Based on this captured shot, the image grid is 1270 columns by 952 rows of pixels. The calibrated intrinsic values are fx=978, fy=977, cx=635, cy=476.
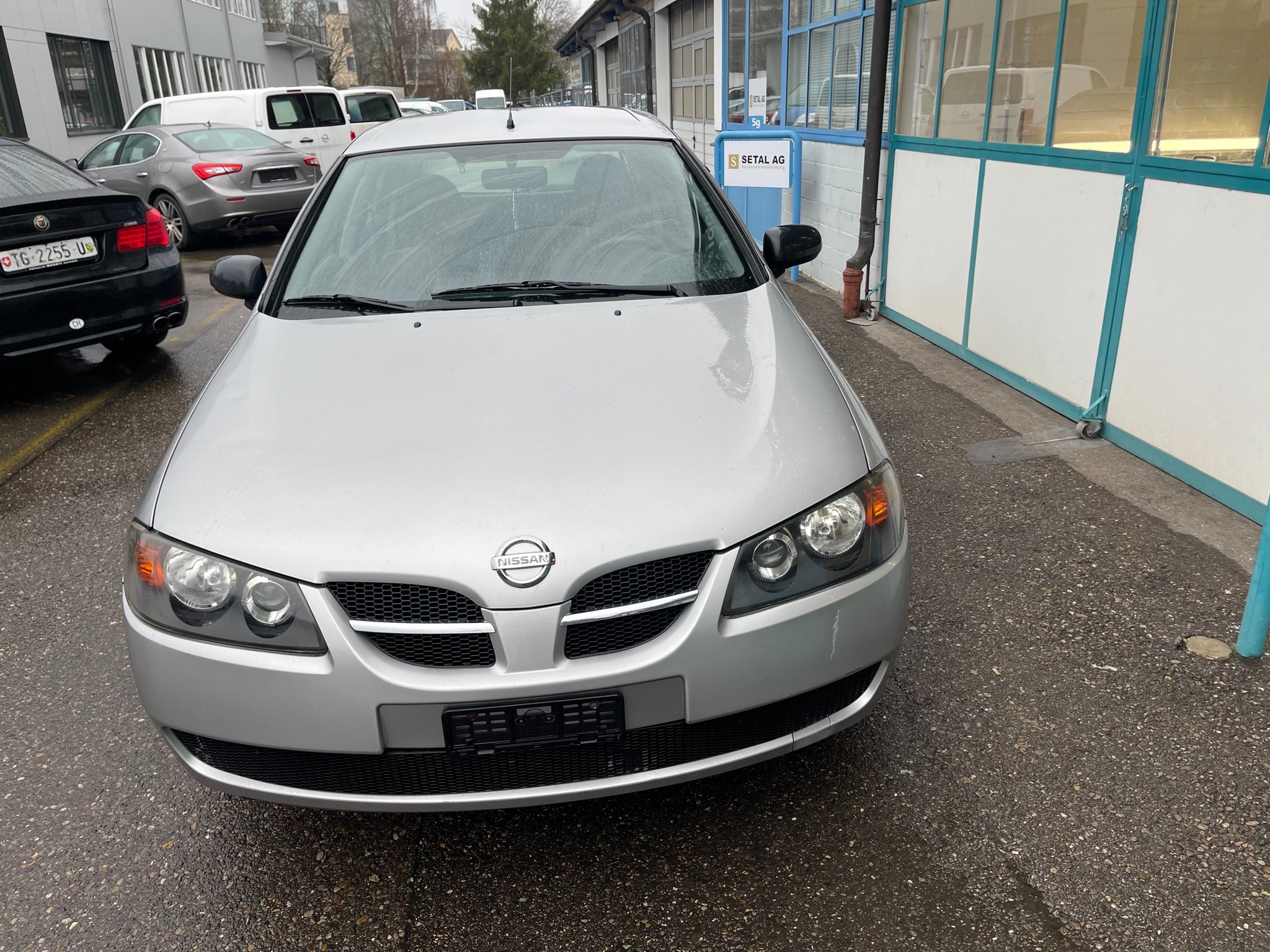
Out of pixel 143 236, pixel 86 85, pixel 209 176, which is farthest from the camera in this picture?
pixel 86 85

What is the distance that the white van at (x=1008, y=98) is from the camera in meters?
4.99

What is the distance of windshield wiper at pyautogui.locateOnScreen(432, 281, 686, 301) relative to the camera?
9.69 ft

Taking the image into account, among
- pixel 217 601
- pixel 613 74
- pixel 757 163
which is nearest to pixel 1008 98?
pixel 757 163

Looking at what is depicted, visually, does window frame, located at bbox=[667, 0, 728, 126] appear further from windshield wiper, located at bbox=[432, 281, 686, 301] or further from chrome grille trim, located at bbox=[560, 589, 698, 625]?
chrome grille trim, located at bbox=[560, 589, 698, 625]

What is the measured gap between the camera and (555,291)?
9.73 ft

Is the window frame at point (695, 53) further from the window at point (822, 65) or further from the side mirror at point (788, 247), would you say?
the side mirror at point (788, 247)

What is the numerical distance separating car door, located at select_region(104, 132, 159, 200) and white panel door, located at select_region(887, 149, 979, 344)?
29.5ft

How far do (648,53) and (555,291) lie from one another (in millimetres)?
19254

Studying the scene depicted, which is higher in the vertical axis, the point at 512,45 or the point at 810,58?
the point at 512,45

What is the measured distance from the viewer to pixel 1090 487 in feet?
13.8

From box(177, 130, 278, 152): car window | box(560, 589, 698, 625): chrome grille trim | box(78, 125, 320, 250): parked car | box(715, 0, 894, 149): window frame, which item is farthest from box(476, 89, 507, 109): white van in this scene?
box(560, 589, 698, 625): chrome grille trim

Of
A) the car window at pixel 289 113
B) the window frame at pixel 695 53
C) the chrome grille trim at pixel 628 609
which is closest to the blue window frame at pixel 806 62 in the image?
the window frame at pixel 695 53

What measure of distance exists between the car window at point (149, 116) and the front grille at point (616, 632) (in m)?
15.5

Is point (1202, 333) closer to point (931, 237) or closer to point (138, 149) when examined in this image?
point (931, 237)
